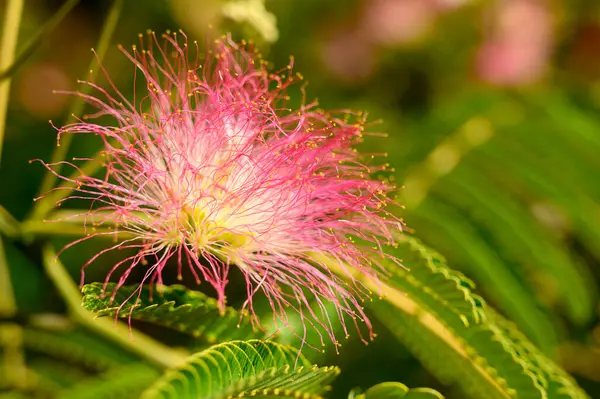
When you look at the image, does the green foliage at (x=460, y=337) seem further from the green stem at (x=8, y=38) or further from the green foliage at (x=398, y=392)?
the green stem at (x=8, y=38)

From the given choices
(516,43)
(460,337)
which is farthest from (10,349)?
(516,43)

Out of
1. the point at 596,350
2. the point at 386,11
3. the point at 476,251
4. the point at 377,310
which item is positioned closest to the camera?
the point at 377,310

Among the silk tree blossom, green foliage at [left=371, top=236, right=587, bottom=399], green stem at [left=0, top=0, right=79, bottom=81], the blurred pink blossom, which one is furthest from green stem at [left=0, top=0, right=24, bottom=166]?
the blurred pink blossom

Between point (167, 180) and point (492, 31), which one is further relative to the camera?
point (492, 31)

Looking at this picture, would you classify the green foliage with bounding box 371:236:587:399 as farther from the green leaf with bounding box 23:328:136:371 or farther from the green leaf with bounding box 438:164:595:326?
the green leaf with bounding box 23:328:136:371

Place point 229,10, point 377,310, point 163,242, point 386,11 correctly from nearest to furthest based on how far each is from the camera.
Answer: point 163,242 < point 377,310 < point 229,10 < point 386,11

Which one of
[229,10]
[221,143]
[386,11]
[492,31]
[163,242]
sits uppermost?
[386,11]

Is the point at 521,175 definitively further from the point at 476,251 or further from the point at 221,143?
the point at 221,143

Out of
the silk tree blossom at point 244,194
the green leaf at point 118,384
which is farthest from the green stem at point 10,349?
the silk tree blossom at point 244,194

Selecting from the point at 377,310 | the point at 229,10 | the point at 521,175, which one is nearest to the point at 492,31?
the point at 521,175
